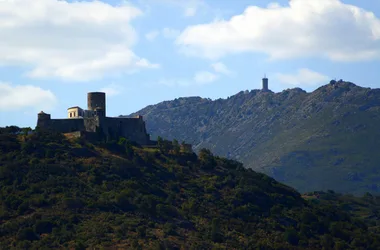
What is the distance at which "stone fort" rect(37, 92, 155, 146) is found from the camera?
121 meters

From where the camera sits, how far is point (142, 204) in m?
102

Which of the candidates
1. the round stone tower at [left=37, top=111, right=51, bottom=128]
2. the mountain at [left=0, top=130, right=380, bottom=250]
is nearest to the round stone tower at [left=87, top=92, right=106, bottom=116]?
the round stone tower at [left=37, top=111, right=51, bottom=128]

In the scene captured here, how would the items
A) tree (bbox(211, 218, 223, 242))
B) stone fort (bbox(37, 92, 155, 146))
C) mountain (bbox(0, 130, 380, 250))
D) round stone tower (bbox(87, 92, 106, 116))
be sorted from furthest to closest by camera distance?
round stone tower (bbox(87, 92, 106, 116)) < stone fort (bbox(37, 92, 155, 146)) < tree (bbox(211, 218, 223, 242)) < mountain (bbox(0, 130, 380, 250))

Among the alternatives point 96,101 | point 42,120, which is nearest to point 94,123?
point 96,101

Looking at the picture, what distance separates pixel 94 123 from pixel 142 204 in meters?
22.4

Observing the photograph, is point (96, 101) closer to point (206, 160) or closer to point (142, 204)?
point (206, 160)

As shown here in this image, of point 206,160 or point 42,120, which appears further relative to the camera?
point 206,160

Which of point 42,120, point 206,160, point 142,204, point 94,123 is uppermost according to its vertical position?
point 42,120

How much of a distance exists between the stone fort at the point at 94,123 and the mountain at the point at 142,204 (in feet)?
9.25

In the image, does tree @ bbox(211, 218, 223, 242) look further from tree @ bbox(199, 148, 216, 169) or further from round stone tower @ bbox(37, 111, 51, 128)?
round stone tower @ bbox(37, 111, 51, 128)

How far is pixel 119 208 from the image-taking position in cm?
10162

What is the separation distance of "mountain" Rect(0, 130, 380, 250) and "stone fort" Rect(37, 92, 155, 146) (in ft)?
9.25

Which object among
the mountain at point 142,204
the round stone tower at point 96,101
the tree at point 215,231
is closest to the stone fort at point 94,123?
the round stone tower at point 96,101

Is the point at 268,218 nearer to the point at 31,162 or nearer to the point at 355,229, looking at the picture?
the point at 355,229
